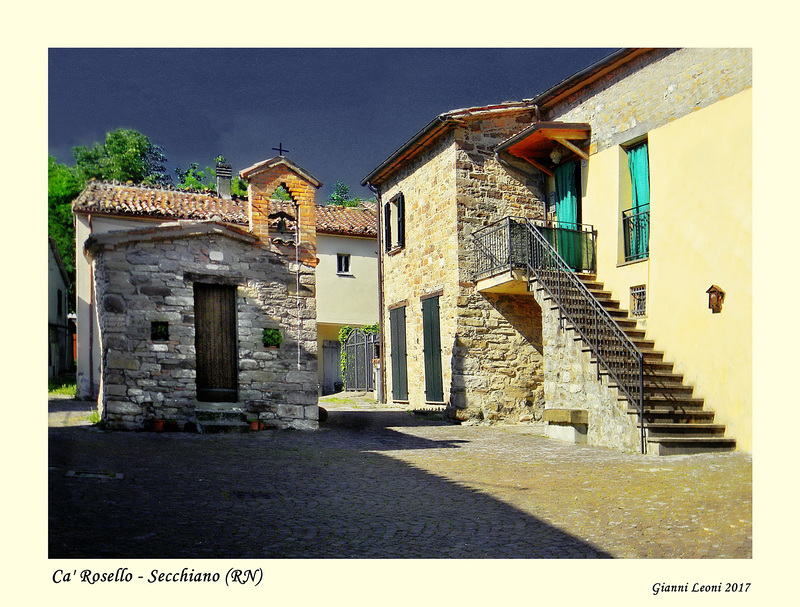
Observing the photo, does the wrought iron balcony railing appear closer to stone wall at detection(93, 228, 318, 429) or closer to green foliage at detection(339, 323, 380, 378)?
stone wall at detection(93, 228, 318, 429)

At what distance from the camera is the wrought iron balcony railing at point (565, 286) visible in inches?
368

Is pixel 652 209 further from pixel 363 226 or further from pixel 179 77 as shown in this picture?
pixel 363 226

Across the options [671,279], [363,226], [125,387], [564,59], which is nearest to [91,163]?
[125,387]

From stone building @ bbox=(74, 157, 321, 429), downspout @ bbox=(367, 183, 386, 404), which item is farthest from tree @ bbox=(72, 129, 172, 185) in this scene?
downspout @ bbox=(367, 183, 386, 404)

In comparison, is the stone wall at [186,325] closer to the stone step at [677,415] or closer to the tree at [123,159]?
the tree at [123,159]

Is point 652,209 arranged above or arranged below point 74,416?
above

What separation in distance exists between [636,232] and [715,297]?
2.50 metres

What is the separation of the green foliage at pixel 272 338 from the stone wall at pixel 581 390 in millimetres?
3636

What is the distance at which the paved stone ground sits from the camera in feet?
16.9

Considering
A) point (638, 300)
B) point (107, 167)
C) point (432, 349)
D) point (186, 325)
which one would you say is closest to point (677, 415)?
Result: point (638, 300)

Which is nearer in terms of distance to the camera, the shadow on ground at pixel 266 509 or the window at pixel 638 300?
the shadow on ground at pixel 266 509

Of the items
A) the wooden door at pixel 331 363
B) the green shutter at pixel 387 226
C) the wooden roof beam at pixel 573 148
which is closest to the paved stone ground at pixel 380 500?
the wooden roof beam at pixel 573 148
